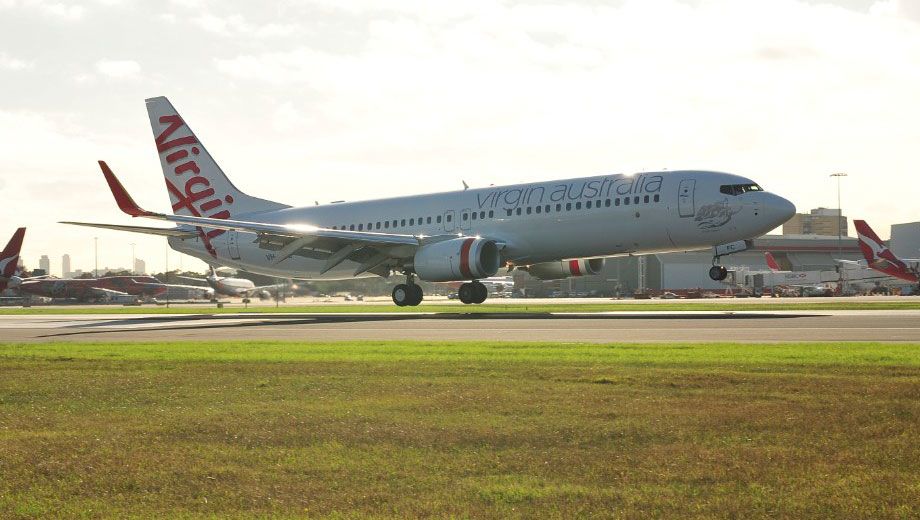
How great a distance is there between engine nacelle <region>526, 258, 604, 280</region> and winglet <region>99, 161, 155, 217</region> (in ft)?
54.5

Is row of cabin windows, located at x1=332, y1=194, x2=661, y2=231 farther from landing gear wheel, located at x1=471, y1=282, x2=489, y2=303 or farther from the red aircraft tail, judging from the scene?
the red aircraft tail

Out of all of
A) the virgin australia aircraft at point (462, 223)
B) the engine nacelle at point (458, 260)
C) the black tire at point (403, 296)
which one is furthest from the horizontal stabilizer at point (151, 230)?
the engine nacelle at point (458, 260)

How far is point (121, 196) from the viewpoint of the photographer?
119 feet

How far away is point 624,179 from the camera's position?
3522cm

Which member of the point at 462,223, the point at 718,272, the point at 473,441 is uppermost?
the point at 462,223

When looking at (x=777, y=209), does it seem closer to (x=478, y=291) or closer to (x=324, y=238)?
(x=478, y=291)

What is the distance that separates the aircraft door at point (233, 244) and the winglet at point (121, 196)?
32.8 ft

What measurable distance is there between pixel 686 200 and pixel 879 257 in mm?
45168

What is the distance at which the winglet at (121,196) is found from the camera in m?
36.4

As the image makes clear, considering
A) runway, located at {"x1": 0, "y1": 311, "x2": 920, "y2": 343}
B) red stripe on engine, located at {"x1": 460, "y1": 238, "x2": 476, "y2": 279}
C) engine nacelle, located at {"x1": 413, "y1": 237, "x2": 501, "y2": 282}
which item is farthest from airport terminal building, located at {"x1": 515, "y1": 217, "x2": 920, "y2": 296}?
runway, located at {"x1": 0, "y1": 311, "x2": 920, "y2": 343}

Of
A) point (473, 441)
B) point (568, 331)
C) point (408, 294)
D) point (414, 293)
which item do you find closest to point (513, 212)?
point (414, 293)

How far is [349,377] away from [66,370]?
5.03 meters

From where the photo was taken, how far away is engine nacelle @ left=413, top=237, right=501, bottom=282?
36.1 m

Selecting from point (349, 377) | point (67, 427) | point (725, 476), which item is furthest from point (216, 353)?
point (725, 476)
